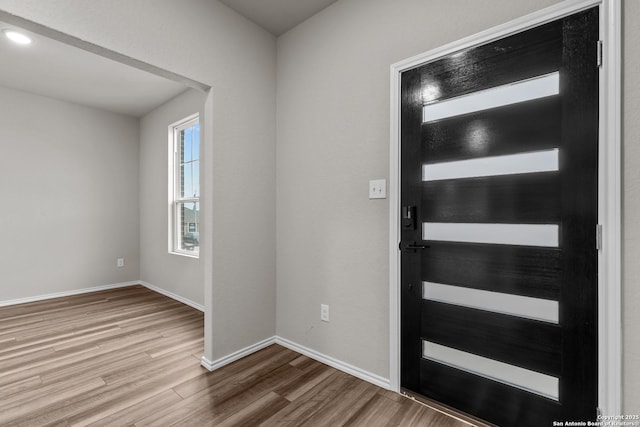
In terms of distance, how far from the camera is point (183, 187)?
13.4ft

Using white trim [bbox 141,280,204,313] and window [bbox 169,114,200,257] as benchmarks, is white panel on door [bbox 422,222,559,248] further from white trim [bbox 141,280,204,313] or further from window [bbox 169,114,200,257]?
window [bbox 169,114,200,257]

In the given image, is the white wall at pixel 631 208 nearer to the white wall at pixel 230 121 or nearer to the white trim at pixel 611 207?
the white trim at pixel 611 207

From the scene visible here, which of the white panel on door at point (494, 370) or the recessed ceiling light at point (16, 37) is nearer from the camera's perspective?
the white panel on door at point (494, 370)

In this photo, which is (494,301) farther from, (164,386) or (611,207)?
(164,386)

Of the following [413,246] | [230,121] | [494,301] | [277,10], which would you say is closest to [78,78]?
[230,121]

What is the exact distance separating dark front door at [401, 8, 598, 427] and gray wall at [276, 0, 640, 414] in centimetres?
17

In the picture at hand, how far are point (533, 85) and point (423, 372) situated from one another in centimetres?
168

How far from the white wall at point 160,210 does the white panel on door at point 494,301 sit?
280 centimetres

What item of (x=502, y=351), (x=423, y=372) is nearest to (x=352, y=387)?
(x=423, y=372)

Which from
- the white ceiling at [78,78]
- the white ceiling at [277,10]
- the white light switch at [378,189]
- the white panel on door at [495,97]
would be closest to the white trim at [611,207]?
the white panel on door at [495,97]

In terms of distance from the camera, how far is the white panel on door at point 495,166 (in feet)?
4.56

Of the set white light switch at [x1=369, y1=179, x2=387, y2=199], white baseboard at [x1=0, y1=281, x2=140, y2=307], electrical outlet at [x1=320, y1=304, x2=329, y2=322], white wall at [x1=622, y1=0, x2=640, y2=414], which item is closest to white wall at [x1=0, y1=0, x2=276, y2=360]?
electrical outlet at [x1=320, y1=304, x2=329, y2=322]

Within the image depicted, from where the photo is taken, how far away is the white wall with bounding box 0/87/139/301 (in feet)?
12.1

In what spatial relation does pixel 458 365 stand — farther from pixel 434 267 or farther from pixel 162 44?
pixel 162 44
